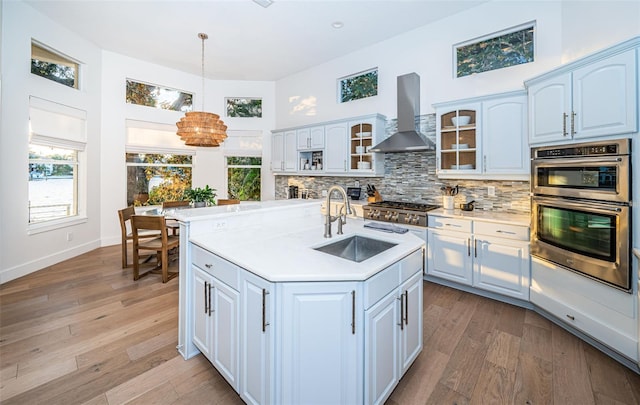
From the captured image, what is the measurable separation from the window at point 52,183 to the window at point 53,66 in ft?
3.56

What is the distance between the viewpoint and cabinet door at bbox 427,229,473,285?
3234 millimetres

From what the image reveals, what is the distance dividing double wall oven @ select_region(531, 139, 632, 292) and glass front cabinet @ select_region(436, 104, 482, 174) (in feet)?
2.67

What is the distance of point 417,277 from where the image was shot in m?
1.95

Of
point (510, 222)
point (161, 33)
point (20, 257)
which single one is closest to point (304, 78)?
point (161, 33)

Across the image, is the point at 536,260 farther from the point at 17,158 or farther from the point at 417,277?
the point at 17,158

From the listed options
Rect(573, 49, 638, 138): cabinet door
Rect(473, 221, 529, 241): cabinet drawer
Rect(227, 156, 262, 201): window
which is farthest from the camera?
Rect(227, 156, 262, 201): window

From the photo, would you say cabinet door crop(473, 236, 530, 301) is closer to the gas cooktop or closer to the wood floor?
the wood floor

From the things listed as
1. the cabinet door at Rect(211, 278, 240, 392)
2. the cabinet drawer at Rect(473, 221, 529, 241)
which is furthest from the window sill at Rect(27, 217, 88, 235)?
the cabinet drawer at Rect(473, 221, 529, 241)

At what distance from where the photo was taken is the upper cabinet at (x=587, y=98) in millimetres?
2029

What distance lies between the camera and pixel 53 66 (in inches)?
170

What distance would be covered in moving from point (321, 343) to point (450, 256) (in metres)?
2.51

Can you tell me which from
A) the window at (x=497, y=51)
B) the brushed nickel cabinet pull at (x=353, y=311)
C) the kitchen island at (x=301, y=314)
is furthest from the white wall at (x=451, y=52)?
the brushed nickel cabinet pull at (x=353, y=311)

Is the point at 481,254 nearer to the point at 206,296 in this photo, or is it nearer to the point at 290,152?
the point at 206,296

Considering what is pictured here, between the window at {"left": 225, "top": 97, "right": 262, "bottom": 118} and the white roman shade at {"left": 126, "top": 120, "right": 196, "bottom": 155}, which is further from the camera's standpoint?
the window at {"left": 225, "top": 97, "right": 262, "bottom": 118}
